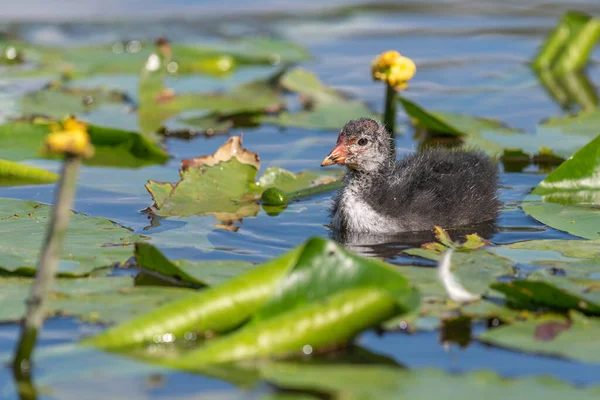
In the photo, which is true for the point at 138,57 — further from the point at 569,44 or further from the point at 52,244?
the point at 52,244

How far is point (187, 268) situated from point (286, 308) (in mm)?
883

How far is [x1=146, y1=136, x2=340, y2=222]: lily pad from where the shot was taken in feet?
19.7

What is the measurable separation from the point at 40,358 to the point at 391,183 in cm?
304

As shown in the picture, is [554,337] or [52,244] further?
[554,337]

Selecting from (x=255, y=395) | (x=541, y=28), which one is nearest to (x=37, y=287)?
(x=255, y=395)

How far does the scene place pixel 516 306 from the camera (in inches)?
157

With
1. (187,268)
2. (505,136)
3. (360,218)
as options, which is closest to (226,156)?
(360,218)

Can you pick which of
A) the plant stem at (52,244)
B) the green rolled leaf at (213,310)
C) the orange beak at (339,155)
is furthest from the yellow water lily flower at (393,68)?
the plant stem at (52,244)

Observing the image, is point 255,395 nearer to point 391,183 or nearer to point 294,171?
point 391,183

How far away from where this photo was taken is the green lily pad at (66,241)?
450 centimetres

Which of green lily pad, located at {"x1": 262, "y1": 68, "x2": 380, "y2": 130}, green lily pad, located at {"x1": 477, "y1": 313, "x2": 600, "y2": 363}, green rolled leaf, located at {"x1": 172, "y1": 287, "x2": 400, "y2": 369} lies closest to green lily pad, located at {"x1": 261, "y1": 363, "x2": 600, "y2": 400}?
green rolled leaf, located at {"x1": 172, "y1": 287, "x2": 400, "y2": 369}

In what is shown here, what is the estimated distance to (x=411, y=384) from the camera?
3.20 m

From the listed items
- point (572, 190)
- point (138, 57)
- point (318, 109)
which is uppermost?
point (138, 57)

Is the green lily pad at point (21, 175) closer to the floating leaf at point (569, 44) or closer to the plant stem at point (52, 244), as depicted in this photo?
the plant stem at point (52, 244)
